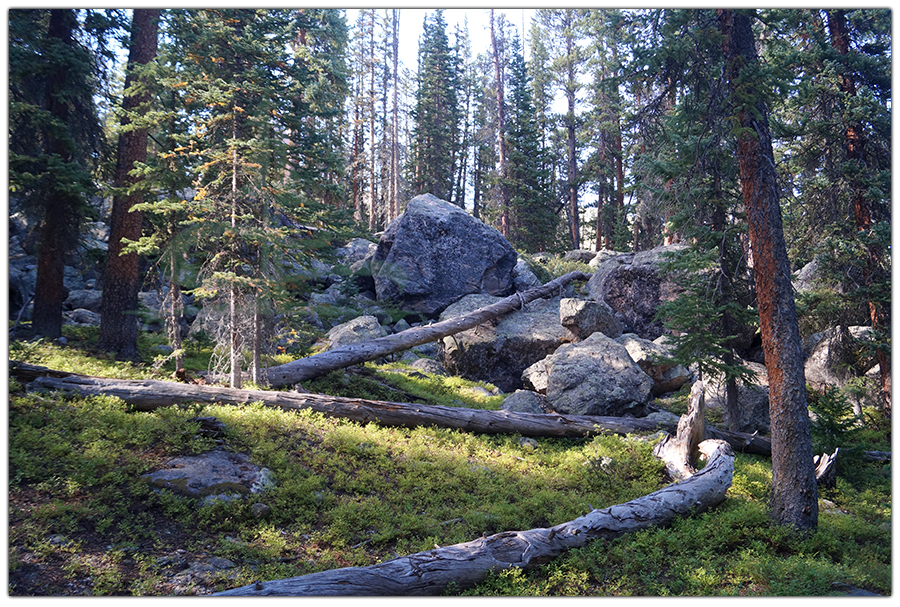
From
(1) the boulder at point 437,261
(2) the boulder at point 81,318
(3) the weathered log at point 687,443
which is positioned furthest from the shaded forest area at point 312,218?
(1) the boulder at point 437,261

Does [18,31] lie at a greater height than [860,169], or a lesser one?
greater

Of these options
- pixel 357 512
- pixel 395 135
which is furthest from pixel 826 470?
pixel 395 135

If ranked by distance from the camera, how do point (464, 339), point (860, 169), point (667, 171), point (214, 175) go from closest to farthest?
point (667, 171) < point (214, 175) < point (860, 169) < point (464, 339)

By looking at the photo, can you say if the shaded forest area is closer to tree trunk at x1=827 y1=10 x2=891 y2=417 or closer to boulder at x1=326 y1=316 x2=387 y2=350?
tree trunk at x1=827 y1=10 x2=891 y2=417

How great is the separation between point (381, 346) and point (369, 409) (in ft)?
13.0

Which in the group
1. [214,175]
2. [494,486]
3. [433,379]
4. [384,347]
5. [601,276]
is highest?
[214,175]

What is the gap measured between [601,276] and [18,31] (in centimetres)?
1778

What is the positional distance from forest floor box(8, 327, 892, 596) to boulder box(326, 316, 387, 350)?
5645 millimetres

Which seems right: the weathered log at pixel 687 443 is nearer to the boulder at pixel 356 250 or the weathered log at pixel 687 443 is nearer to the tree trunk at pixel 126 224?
the tree trunk at pixel 126 224

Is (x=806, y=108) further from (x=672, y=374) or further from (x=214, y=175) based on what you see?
(x=214, y=175)

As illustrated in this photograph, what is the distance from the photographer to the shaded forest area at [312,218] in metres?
6.75

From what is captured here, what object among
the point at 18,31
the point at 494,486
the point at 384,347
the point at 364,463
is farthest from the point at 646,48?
the point at 18,31

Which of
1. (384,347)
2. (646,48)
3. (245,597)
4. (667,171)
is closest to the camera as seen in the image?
(245,597)

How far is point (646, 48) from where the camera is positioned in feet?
23.5
